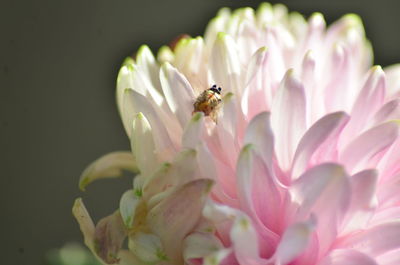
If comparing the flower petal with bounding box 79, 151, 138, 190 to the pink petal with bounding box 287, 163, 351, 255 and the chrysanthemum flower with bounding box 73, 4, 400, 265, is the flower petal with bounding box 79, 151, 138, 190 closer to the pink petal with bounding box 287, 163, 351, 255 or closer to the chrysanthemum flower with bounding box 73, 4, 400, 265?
the chrysanthemum flower with bounding box 73, 4, 400, 265

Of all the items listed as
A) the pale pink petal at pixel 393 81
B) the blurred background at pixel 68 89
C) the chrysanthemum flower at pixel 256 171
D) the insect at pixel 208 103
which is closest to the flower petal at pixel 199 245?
the chrysanthemum flower at pixel 256 171

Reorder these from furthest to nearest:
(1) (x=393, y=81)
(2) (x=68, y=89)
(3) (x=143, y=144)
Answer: (2) (x=68, y=89) → (1) (x=393, y=81) → (3) (x=143, y=144)

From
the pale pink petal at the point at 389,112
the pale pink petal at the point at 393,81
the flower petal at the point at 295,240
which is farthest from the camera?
the pale pink petal at the point at 393,81

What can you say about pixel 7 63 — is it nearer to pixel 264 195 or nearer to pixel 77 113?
pixel 77 113

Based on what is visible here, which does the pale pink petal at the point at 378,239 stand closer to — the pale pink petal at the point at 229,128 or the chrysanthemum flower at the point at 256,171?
the chrysanthemum flower at the point at 256,171

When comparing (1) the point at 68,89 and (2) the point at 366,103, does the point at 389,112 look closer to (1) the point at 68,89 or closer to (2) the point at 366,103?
(2) the point at 366,103

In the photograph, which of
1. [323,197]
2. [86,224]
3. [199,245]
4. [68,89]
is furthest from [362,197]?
[68,89]
